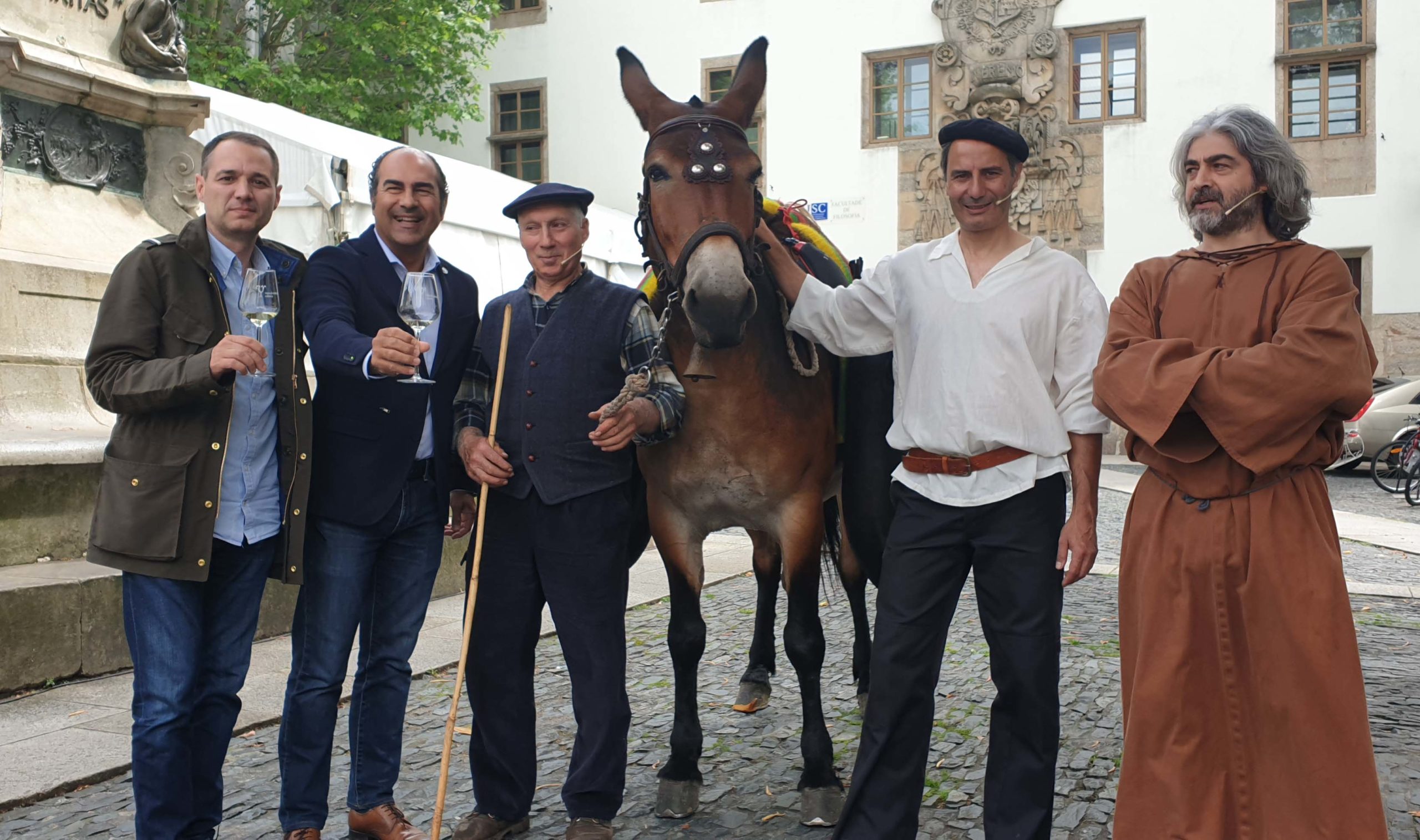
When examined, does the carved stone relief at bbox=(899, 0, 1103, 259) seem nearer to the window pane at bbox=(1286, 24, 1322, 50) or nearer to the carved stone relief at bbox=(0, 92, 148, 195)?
the window pane at bbox=(1286, 24, 1322, 50)

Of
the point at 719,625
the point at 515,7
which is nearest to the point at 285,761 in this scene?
the point at 719,625

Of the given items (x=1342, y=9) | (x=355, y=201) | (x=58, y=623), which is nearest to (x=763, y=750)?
(x=58, y=623)

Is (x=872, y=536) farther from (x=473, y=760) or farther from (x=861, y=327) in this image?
(x=473, y=760)

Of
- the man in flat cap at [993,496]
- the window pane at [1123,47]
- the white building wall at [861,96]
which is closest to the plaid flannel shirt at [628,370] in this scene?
the man in flat cap at [993,496]

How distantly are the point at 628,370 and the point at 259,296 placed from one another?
103cm

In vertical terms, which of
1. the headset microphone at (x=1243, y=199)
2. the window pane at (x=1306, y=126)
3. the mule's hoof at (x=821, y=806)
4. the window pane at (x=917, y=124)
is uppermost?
the window pane at (x=917, y=124)

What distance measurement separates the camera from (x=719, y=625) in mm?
6543

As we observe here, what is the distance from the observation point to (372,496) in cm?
321

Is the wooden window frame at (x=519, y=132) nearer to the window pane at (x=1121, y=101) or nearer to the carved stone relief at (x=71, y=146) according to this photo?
the window pane at (x=1121, y=101)

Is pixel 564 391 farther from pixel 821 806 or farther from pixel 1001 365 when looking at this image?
pixel 821 806

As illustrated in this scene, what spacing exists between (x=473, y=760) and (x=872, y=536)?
4.41ft

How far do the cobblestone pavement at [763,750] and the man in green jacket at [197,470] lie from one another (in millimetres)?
633

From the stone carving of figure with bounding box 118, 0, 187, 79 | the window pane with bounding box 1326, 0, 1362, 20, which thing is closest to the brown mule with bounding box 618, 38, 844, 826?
the stone carving of figure with bounding box 118, 0, 187, 79

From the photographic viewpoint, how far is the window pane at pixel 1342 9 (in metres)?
20.4
